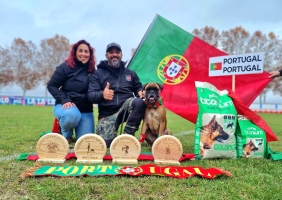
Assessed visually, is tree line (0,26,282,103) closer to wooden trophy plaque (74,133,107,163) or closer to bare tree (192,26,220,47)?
bare tree (192,26,220,47)

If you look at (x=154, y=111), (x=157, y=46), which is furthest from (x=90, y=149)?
(x=157, y=46)

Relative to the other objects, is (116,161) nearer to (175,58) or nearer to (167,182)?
(167,182)

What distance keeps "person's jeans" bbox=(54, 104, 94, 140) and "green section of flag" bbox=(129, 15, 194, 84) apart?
1461 mm

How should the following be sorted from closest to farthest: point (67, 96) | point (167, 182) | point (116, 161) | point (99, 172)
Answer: point (167, 182) < point (99, 172) < point (116, 161) < point (67, 96)

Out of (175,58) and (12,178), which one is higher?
(175,58)

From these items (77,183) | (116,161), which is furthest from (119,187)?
(116,161)

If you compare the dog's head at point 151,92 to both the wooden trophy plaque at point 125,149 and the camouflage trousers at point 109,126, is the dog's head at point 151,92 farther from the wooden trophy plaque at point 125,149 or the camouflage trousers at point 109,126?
the wooden trophy plaque at point 125,149

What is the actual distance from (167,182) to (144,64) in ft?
10.8

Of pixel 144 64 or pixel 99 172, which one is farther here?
pixel 144 64

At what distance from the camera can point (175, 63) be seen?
16.3ft

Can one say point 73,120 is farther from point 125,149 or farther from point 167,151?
point 167,151

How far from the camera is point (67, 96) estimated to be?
3902 millimetres

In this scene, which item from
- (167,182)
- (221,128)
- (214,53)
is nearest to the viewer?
(167,182)

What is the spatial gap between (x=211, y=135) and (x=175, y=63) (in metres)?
2.25
